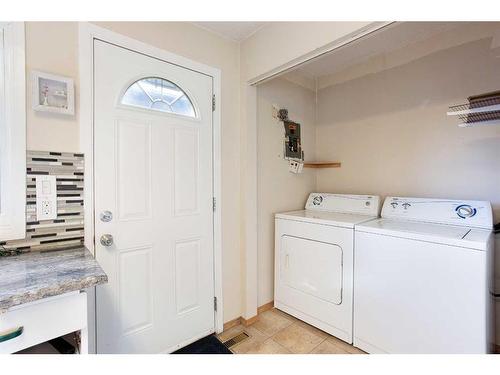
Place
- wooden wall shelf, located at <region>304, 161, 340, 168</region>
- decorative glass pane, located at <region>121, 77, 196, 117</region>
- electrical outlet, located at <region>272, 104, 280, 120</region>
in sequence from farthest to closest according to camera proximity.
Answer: wooden wall shelf, located at <region>304, 161, 340, 168</region>, electrical outlet, located at <region>272, 104, 280, 120</region>, decorative glass pane, located at <region>121, 77, 196, 117</region>

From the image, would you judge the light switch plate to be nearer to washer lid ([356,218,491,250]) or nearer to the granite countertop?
the granite countertop

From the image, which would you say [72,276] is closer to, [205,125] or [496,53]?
[205,125]

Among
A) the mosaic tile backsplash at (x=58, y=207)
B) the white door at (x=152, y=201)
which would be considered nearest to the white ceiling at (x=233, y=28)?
the white door at (x=152, y=201)

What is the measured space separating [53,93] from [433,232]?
7.59 ft

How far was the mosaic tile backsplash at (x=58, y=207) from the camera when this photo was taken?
4.02 feet

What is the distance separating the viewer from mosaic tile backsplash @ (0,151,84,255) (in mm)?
1226

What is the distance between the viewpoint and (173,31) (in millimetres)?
1697

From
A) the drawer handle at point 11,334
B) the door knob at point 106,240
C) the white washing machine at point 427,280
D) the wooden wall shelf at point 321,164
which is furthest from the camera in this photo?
the wooden wall shelf at point 321,164

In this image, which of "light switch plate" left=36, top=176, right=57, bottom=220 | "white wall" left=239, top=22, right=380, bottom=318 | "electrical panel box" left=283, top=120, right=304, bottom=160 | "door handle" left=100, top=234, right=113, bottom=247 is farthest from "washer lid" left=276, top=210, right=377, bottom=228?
"light switch plate" left=36, top=176, right=57, bottom=220

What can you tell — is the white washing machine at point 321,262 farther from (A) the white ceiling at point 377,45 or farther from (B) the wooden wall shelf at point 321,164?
(A) the white ceiling at point 377,45

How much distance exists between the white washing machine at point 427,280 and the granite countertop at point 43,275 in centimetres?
161

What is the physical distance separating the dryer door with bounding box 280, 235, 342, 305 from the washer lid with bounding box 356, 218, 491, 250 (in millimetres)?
340

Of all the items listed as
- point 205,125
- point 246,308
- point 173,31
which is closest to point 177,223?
point 205,125

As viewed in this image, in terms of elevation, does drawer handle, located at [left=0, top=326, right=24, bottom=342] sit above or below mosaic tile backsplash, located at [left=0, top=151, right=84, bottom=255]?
below
